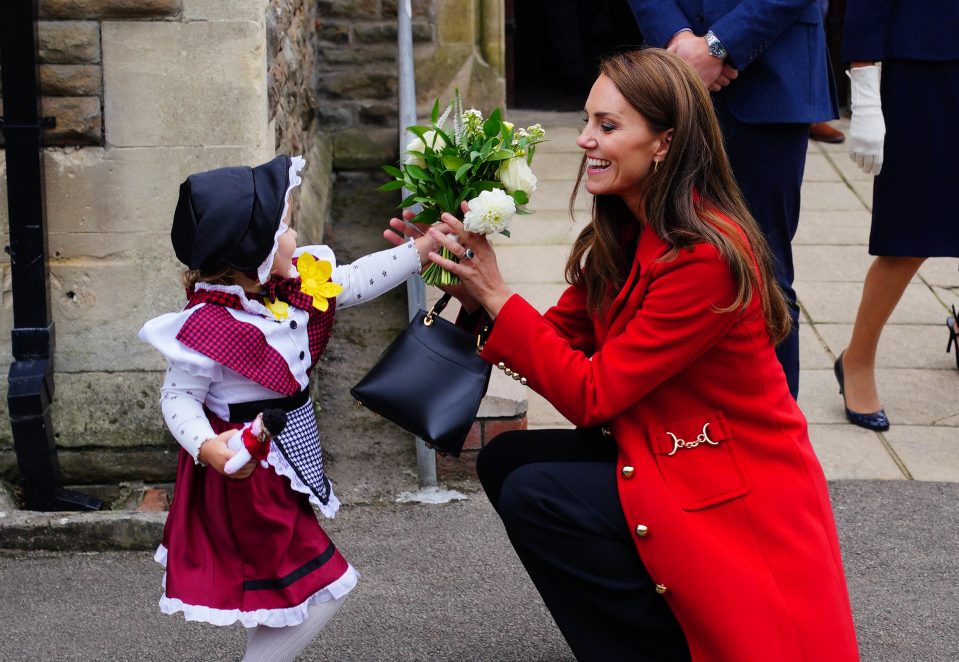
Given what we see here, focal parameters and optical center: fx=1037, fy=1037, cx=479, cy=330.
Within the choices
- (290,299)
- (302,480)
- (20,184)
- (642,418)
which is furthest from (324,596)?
(20,184)

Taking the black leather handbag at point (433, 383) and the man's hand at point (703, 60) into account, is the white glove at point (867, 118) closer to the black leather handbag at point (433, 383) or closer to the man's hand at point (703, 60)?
the man's hand at point (703, 60)

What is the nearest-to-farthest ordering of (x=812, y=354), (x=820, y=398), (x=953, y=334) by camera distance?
1. (x=820, y=398)
2. (x=953, y=334)
3. (x=812, y=354)

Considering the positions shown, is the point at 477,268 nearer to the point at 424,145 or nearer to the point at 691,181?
the point at 424,145

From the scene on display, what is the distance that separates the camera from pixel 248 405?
7.43 ft

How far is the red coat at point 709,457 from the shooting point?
2135 millimetres

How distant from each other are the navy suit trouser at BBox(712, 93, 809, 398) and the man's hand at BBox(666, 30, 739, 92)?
0.10 meters

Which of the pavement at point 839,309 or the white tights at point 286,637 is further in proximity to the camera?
the pavement at point 839,309

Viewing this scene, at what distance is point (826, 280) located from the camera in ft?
17.5

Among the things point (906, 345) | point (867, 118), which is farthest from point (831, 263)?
point (867, 118)

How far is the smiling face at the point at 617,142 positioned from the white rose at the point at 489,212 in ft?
0.71

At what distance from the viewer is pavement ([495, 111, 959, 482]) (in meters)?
3.87

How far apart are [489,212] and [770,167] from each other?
49.4 inches

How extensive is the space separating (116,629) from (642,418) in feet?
5.24

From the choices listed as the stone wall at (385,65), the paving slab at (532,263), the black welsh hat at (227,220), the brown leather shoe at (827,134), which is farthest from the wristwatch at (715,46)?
the brown leather shoe at (827,134)
